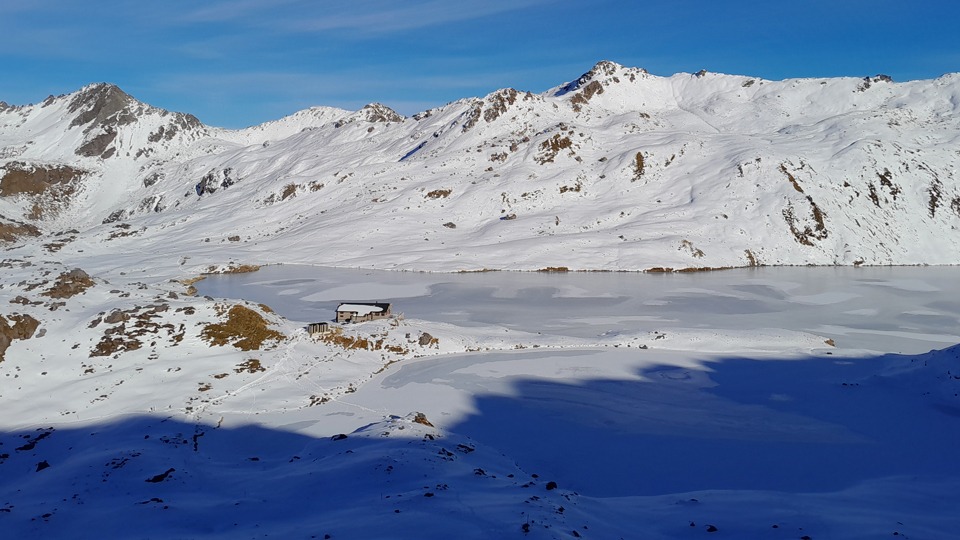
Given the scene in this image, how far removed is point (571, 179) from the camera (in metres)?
A: 109

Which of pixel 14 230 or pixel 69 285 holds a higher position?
pixel 14 230

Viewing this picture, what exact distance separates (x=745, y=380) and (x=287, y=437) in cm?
2244

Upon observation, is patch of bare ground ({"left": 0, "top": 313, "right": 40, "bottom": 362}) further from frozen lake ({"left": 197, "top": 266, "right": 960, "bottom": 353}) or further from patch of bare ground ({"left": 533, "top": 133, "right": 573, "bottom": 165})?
patch of bare ground ({"left": 533, "top": 133, "right": 573, "bottom": 165})

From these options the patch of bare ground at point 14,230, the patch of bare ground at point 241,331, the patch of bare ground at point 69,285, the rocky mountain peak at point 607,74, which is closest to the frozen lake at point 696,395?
the patch of bare ground at point 241,331

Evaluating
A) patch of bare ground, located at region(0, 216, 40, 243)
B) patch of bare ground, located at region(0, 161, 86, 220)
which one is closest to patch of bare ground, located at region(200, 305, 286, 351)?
patch of bare ground, located at region(0, 216, 40, 243)

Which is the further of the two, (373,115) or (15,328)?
(373,115)

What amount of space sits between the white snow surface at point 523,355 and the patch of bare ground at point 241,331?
35cm

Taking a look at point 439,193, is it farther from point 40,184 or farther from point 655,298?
point 40,184

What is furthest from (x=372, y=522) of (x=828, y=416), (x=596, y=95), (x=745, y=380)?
(x=596, y=95)

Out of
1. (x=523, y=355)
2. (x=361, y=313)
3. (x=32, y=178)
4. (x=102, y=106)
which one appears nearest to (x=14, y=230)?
(x=32, y=178)

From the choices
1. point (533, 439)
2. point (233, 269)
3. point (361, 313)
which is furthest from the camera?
point (233, 269)

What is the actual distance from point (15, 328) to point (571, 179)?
87.8m

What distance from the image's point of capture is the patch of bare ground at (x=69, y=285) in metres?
37.6

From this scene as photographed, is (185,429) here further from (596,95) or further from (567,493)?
(596,95)
